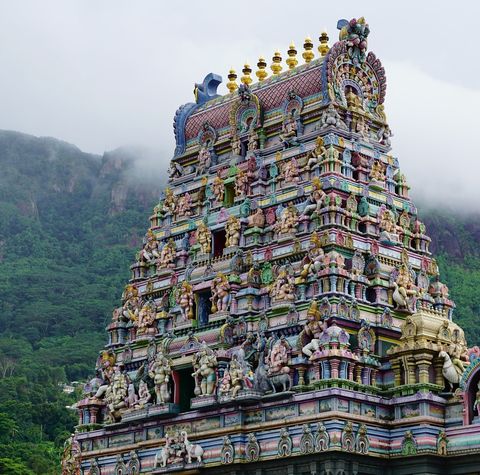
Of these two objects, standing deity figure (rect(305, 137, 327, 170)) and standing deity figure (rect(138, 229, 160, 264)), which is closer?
standing deity figure (rect(305, 137, 327, 170))

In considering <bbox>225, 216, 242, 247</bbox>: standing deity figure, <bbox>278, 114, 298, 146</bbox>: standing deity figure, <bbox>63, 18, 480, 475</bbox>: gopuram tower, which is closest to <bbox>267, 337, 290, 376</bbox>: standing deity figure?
<bbox>63, 18, 480, 475</bbox>: gopuram tower

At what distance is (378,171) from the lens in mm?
40250

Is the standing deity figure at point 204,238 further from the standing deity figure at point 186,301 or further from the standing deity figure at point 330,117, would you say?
the standing deity figure at point 330,117

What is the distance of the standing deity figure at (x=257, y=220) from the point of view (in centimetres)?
3981

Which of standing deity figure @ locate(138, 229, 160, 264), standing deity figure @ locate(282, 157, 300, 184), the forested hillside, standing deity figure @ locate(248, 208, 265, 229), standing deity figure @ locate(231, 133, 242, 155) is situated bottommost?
standing deity figure @ locate(248, 208, 265, 229)

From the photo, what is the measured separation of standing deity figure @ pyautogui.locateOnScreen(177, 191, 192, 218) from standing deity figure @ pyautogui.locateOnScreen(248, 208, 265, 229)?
3642mm

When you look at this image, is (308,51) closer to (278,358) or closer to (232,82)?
(232,82)

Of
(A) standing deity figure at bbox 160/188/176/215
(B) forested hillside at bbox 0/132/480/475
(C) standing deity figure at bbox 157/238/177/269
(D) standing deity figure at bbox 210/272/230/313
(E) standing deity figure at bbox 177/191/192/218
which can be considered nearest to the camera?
(D) standing deity figure at bbox 210/272/230/313

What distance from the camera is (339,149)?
1550 inches

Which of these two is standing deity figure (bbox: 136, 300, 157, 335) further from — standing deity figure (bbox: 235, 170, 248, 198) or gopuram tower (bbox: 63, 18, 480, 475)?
standing deity figure (bbox: 235, 170, 248, 198)

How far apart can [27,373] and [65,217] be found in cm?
5245

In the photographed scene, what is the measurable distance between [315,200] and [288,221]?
116 cm

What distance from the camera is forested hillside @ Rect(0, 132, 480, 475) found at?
313ft

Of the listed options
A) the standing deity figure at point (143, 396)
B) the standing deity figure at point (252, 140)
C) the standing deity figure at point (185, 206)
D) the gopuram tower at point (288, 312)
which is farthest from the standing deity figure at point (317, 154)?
the standing deity figure at point (143, 396)
